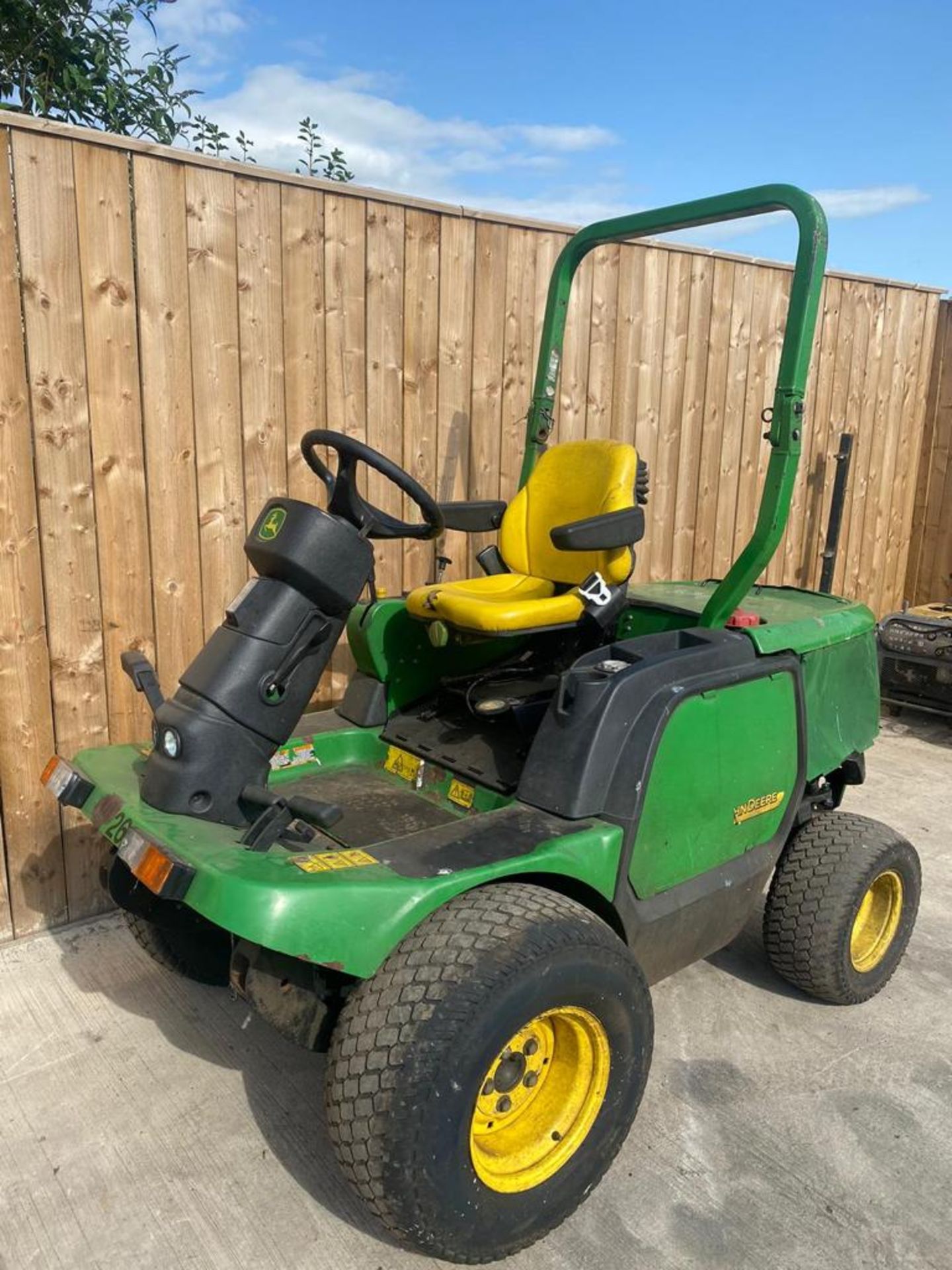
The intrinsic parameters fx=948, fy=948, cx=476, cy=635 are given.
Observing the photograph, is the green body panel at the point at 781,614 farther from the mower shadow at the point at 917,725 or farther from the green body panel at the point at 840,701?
the mower shadow at the point at 917,725

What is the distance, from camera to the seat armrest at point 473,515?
3.02 metres

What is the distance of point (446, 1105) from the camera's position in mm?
1688

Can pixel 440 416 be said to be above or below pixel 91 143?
below

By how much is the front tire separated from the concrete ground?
0.61ft

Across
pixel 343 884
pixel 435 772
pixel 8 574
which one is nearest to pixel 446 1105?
pixel 343 884

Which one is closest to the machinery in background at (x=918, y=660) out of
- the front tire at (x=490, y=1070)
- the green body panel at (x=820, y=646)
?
the green body panel at (x=820, y=646)

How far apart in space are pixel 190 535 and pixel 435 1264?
2.26 m

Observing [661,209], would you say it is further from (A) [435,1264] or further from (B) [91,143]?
(A) [435,1264]

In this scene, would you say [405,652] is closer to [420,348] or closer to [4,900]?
[420,348]

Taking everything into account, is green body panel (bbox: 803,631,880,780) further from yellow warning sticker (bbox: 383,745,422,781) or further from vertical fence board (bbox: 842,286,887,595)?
vertical fence board (bbox: 842,286,887,595)

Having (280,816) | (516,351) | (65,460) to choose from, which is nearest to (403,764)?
(280,816)

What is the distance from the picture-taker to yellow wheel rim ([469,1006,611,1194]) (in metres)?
1.92

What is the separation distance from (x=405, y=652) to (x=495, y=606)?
0.46m

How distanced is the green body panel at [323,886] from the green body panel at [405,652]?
0.82m
